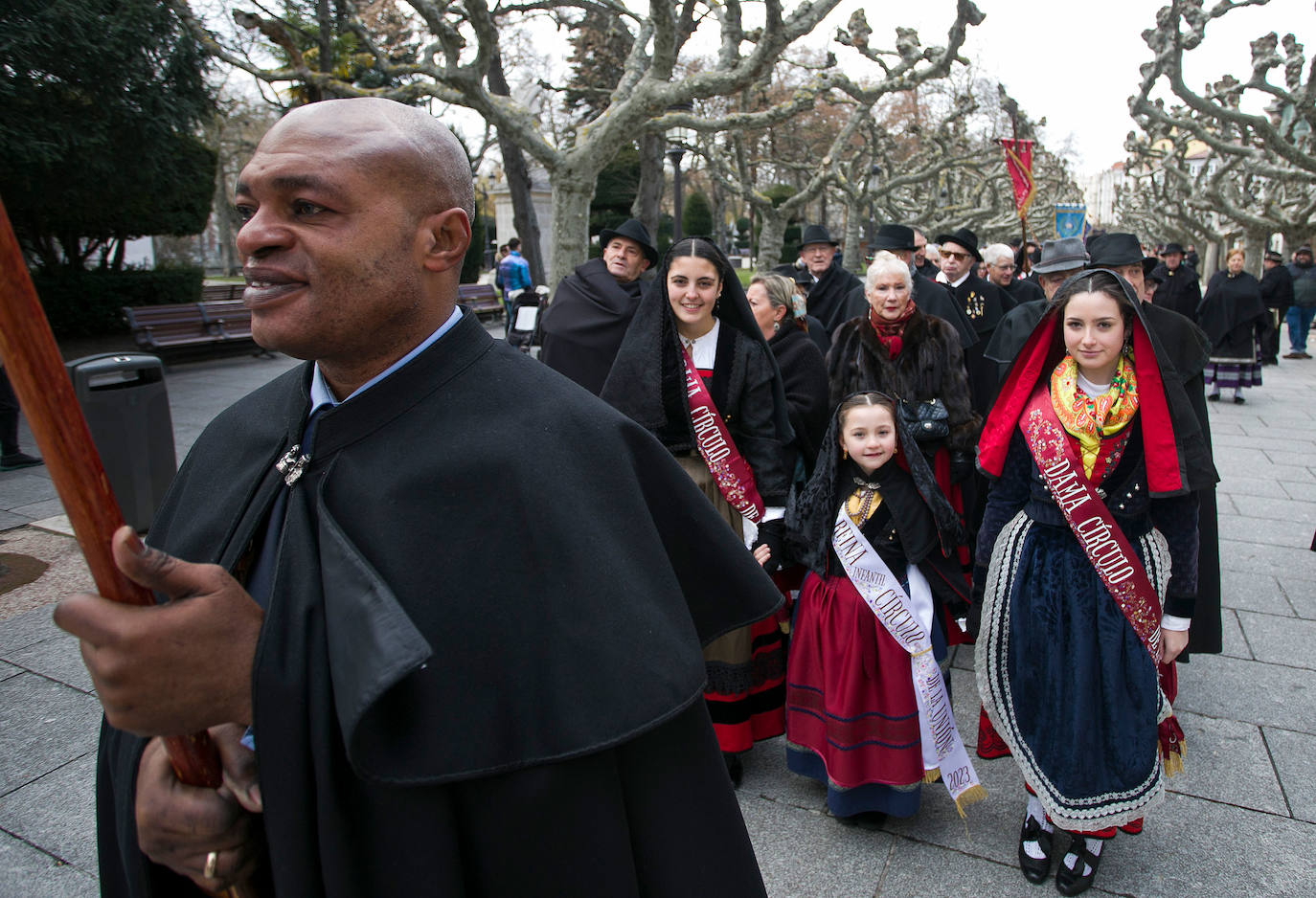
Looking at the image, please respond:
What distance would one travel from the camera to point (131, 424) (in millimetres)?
5891

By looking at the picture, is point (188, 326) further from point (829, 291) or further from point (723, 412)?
point (723, 412)

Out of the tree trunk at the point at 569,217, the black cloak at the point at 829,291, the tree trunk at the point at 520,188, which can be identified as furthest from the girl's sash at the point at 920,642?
the tree trunk at the point at 520,188

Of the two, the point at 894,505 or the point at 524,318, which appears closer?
the point at 894,505

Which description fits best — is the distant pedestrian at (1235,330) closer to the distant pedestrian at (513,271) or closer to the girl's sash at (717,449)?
the distant pedestrian at (513,271)

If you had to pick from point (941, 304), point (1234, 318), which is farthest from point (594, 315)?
point (1234, 318)

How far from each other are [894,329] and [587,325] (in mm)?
1560

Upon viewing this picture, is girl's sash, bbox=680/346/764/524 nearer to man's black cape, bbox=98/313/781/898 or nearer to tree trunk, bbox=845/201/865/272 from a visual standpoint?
man's black cape, bbox=98/313/781/898

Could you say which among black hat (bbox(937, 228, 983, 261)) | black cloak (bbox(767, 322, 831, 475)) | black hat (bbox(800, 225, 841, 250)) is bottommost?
black cloak (bbox(767, 322, 831, 475))

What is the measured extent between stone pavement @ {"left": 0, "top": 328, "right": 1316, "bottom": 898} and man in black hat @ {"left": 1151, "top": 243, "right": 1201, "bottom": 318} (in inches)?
358

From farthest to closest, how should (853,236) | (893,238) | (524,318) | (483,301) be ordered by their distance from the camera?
(853,236) < (483,301) < (524,318) < (893,238)

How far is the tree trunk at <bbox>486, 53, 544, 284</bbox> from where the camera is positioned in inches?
745

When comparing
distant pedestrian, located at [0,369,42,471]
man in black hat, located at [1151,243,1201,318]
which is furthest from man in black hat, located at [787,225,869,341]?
man in black hat, located at [1151,243,1201,318]

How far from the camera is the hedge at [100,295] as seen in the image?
13195mm

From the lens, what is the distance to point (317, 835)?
3.87ft
